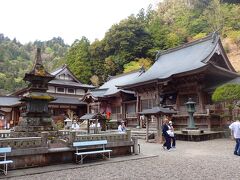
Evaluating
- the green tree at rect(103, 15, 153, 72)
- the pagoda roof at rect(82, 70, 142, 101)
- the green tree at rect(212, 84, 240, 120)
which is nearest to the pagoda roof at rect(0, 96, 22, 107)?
the pagoda roof at rect(82, 70, 142, 101)

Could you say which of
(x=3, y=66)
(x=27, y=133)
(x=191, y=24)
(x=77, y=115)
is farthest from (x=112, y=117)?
(x=3, y=66)

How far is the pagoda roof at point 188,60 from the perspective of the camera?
74.6 feet

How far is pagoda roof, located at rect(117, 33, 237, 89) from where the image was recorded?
22734 millimetres

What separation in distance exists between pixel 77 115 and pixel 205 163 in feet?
108

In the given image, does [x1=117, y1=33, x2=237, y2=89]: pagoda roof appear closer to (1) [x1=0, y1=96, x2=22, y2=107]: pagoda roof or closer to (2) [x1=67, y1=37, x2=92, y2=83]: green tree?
(1) [x1=0, y1=96, x2=22, y2=107]: pagoda roof

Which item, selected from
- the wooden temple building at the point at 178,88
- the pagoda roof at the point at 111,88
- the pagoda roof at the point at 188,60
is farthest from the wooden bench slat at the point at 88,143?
the pagoda roof at the point at 111,88

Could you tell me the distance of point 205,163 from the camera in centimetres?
1000

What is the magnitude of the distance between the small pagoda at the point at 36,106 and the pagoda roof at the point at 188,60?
11.9 metres

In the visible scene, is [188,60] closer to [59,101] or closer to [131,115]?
[131,115]

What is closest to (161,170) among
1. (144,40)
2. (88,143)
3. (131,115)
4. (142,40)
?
(88,143)

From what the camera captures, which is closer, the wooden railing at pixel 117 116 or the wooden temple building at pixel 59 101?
the wooden railing at pixel 117 116

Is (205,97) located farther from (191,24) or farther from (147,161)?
(191,24)

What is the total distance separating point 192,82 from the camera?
23000 millimetres

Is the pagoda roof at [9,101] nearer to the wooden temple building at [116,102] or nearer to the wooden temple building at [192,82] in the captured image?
the wooden temple building at [116,102]
